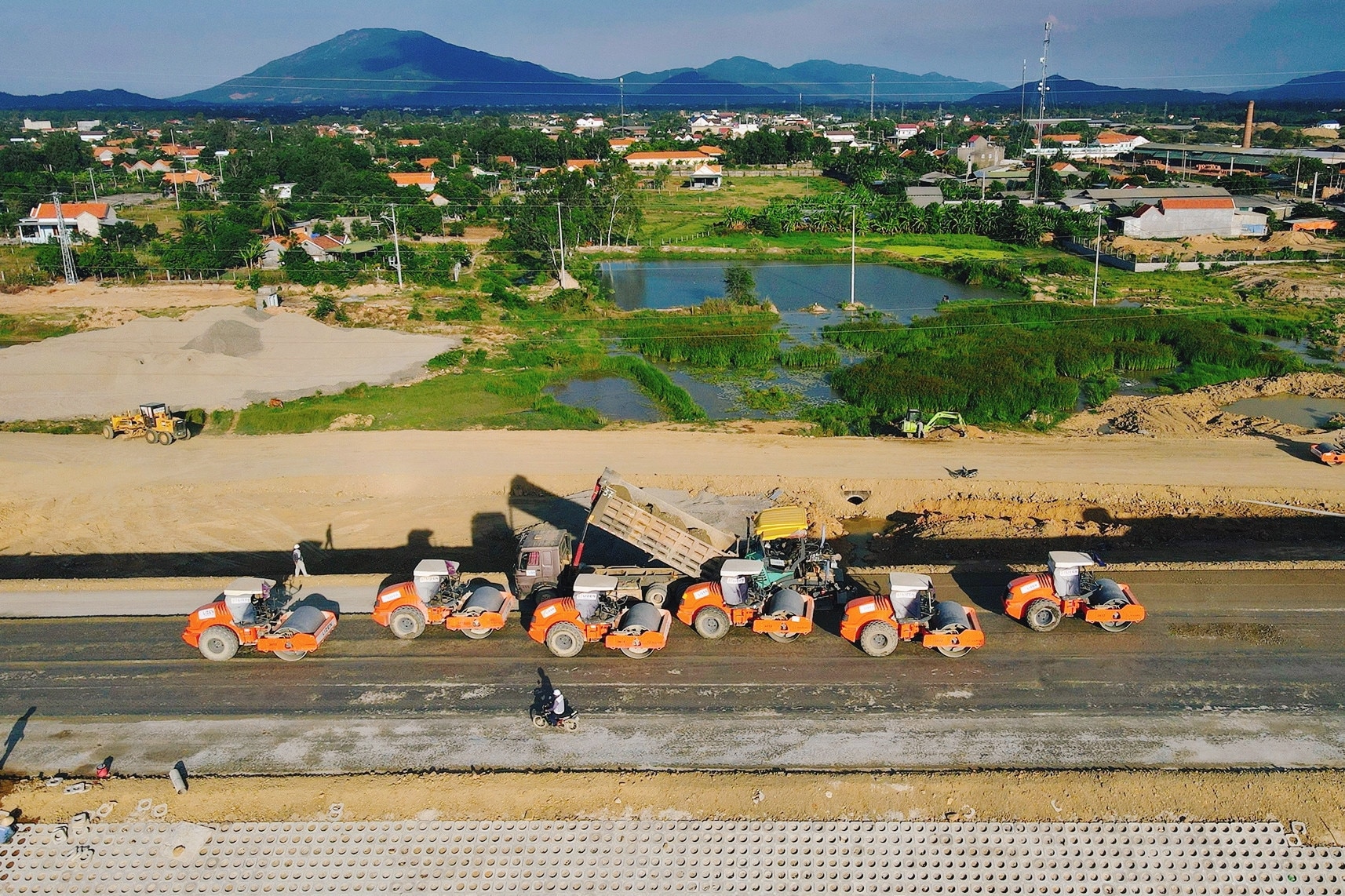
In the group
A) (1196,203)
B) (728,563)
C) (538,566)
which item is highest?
(1196,203)

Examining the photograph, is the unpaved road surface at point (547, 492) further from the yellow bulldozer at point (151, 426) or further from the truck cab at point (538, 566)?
the truck cab at point (538, 566)

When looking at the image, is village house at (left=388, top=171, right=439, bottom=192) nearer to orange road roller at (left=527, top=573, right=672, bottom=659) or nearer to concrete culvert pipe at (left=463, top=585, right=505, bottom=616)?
concrete culvert pipe at (left=463, top=585, right=505, bottom=616)

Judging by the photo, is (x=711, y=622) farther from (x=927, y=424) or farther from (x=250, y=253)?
(x=250, y=253)

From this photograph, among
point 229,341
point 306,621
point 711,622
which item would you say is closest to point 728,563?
point 711,622

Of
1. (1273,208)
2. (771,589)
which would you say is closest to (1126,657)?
(771,589)

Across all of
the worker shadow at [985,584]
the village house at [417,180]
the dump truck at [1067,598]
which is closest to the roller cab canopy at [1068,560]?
the dump truck at [1067,598]

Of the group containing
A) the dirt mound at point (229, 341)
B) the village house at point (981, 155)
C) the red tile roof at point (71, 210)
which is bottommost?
the dirt mound at point (229, 341)
